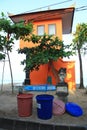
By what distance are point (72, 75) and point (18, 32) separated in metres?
4.33

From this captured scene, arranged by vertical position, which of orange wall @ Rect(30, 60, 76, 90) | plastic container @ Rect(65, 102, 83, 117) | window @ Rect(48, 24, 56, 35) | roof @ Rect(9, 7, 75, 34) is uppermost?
roof @ Rect(9, 7, 75, 34)

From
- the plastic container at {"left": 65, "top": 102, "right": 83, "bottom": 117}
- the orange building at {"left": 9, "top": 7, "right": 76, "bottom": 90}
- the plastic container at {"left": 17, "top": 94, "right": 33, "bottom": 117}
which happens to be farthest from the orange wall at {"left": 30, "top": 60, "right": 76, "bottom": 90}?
the plastic container at {"left": 17, "top": 94, "right": 33, "bottom": 117}

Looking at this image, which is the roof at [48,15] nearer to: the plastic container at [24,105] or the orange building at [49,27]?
the orange building at [49,27]

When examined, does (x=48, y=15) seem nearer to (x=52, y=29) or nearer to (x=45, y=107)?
(x=52, y=29)

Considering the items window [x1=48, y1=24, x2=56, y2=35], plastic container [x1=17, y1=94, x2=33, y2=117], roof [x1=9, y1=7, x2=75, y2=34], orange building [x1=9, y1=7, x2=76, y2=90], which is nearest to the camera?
plastic container [x1=17, y1=94, x2=33, y2=117]

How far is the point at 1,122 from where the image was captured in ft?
17.6

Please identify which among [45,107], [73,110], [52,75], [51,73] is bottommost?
[73,110]

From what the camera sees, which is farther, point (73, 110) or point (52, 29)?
point (52, 29)

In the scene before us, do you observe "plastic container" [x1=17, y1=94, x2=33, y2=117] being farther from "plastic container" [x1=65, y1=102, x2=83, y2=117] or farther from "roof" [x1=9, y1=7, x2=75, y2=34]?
"roof" [x1=9, y1=7, x2=75, y2=34]

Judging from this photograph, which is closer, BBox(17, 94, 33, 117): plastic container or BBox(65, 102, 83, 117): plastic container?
BBox(17, 94, 33, 117): plastic container

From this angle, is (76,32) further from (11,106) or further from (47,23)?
(11,106)

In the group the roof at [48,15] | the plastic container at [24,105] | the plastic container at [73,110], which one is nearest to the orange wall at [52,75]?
the roof at [48,15]

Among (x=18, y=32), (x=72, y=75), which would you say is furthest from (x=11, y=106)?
(x=72, y=75)

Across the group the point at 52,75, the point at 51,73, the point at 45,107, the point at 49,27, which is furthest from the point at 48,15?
the point at 45,107
